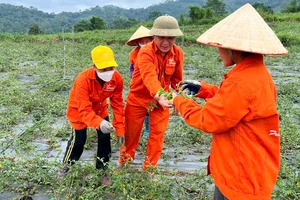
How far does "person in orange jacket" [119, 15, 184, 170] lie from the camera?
2918mm

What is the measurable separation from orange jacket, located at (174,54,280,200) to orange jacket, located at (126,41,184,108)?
1.01 meters

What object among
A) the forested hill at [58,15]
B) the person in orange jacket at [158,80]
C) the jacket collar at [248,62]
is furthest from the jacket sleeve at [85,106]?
the forested hill at [58,15]

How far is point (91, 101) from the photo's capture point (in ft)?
9.87

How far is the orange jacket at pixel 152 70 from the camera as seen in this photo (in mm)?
2924

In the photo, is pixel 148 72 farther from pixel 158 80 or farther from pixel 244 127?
pixel 244 127

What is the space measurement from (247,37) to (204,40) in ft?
0.82

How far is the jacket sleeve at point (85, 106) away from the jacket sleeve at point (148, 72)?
0.51 meters

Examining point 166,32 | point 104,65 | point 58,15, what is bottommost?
point 104,65

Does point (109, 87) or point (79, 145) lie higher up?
point (109, 87)

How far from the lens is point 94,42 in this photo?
18406 millimetres

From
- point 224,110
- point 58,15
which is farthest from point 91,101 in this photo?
point 58,15

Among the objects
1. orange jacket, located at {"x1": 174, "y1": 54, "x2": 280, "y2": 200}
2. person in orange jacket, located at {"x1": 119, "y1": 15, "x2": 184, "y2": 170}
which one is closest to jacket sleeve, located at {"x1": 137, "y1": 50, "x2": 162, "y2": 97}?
person in orange jacket, located at {"x1": 119, "y1": 15, "x2": 184, "y2": 170}

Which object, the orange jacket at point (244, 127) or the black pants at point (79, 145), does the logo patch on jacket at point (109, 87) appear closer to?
the black pants at point (79, 145)

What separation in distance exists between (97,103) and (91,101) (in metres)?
0.09
